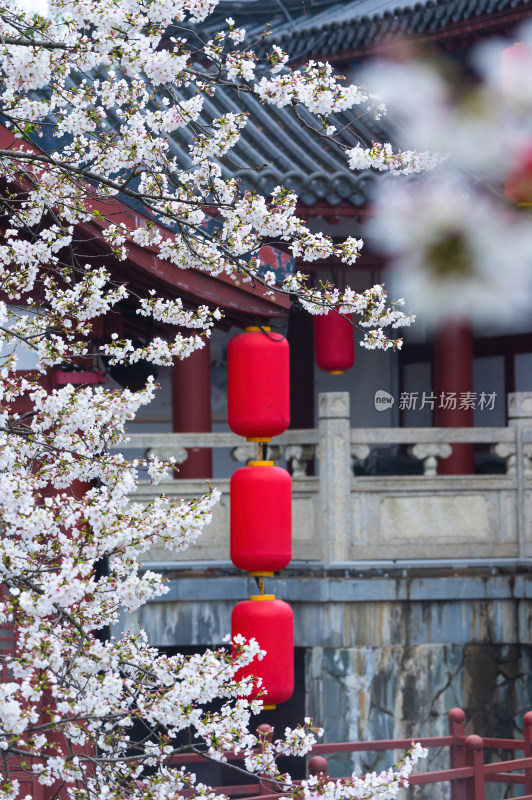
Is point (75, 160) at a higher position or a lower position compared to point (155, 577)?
higher

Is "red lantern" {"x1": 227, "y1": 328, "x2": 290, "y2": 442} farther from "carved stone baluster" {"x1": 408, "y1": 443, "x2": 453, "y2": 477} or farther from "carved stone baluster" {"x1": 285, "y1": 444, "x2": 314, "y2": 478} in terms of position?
"carved stone baluster" {"x1": 408, "y1": 443, "x2": 453, "y2": 477}

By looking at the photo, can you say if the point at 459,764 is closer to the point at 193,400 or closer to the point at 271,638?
the point at 271,638

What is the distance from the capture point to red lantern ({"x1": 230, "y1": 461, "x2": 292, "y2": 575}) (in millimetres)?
6219

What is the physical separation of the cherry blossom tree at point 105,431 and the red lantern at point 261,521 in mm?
1271

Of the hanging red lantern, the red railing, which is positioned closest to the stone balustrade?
the red railing

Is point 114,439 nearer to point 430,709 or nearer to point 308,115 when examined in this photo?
point 430,709

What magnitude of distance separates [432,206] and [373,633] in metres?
6.43

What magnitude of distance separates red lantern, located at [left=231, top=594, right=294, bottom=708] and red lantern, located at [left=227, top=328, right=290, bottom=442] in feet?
3.28

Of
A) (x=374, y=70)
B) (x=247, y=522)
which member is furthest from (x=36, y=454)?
(x=374, y=70)

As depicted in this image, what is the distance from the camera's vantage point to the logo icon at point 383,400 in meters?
11.9

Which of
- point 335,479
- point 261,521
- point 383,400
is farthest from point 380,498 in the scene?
point 383,400

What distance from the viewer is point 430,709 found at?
7527mm

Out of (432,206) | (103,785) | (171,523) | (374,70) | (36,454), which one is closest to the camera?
(432,206)

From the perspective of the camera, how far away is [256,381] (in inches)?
244
